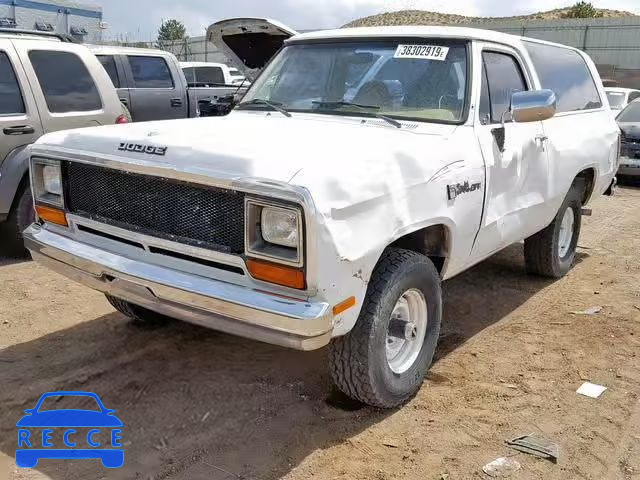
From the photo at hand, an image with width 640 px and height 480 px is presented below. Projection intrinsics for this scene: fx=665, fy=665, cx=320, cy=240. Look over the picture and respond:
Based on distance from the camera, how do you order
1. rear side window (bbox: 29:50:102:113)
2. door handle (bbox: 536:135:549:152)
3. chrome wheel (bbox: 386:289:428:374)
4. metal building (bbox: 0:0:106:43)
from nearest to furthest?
chrome wheel (bbox: 386:289:428:374) < door handle (bbox: 536:135:549:152) < rear side window (bbox: 29:50:102:113) < metal building (bbox: 0:0:106:43)

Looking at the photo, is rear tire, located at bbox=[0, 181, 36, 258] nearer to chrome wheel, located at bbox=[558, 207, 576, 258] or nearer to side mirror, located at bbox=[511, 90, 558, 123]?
side mirror, located at bbox=[511, 90, 558, 123]

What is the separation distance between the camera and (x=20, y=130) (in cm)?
596

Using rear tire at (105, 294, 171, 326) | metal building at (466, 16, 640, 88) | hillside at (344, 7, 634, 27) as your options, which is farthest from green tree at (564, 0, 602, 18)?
rear tire at (105, 294, 171, 326)

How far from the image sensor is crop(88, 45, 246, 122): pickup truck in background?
393 inches

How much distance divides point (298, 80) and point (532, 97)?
1553mm

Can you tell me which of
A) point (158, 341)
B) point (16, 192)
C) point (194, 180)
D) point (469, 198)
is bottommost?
point (158, 341)

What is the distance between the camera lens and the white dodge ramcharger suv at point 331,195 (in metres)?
2.86

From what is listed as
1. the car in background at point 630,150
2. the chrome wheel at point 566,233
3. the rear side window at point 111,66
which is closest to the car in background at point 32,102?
the rear side window at point 111,66

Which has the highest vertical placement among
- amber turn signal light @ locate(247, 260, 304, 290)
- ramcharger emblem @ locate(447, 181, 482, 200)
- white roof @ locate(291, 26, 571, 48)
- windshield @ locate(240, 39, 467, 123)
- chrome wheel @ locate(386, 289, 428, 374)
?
white roof @ locate(291, 26, 571, 48)

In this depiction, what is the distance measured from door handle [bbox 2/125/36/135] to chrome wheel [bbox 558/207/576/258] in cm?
485

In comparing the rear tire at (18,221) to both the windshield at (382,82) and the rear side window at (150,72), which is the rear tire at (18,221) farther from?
the rear side window at (150,72)

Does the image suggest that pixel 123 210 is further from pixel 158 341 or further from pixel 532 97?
pixel 532 97

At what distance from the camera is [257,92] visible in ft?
15.5

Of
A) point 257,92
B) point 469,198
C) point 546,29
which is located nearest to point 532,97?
point 469,198
